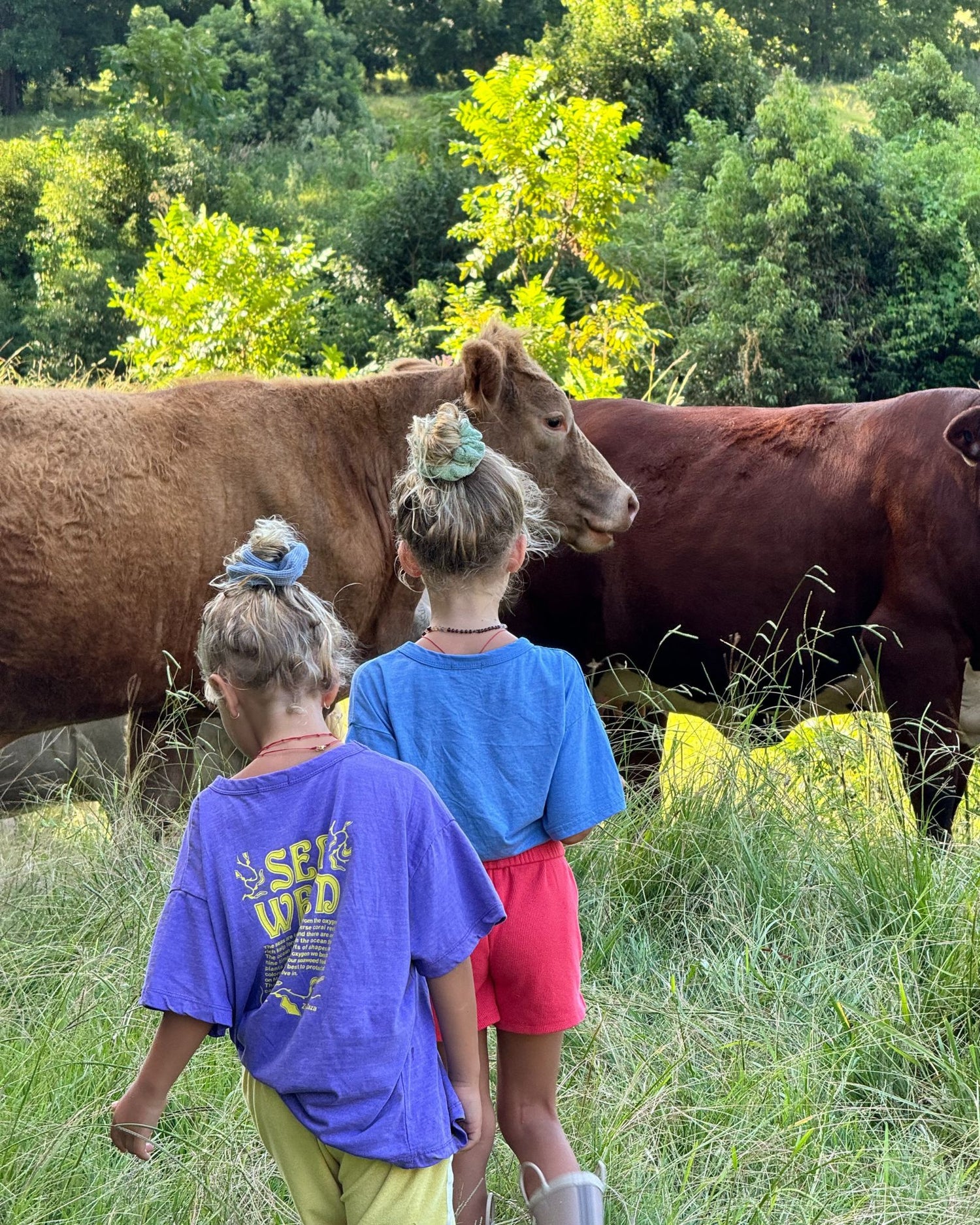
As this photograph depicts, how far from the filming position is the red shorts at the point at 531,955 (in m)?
2.56

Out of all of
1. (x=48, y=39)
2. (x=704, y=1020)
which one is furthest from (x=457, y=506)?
(x=48, y=39)

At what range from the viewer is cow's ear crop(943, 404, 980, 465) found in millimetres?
5359

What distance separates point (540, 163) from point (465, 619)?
1028cm

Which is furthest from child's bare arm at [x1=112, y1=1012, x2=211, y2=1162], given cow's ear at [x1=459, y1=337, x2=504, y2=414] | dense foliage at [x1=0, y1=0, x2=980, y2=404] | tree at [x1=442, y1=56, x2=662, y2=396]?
tree at [x1=442, y1=56, x2=662, y2=396]

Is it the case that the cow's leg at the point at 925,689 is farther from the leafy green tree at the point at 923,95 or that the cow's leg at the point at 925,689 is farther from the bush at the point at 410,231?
the leafy green tree at the point at 923,95

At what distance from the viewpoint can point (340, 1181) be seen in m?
2.18

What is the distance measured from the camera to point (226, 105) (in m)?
44.1

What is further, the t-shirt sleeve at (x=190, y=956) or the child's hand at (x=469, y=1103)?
the child's hand at (x=469, y=1103)

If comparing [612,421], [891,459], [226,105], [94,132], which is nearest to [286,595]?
[891,459]

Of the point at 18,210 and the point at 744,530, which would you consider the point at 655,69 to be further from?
the point at 744,530

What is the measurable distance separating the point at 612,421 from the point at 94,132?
25261mm

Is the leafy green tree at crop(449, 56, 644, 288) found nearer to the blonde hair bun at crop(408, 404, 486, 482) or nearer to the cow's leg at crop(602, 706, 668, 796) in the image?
the cow's leg at crop(602, 706, 668, 796)

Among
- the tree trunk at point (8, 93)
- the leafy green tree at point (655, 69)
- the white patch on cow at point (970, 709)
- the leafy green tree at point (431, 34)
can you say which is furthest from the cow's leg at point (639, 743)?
the tree trunk at point (8, 93)

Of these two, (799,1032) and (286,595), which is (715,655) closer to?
(799,1032)
